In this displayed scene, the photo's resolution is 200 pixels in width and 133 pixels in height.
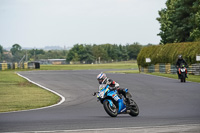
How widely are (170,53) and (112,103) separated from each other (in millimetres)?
38697

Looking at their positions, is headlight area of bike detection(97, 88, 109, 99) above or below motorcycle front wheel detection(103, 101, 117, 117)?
above

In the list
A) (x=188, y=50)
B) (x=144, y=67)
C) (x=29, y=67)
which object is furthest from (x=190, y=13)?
(x=29, y=67)

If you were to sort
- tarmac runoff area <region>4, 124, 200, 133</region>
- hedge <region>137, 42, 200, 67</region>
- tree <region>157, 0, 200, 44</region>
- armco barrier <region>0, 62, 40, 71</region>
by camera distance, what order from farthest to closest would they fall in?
armco barrier <region>0, 62, 40, 71</region> < tree <region>157, 0, 200, 44</region> < hedge <region>137, 42, 200, 67</region> < tarmac runoff area <region>4, 124, 200, 133</region>

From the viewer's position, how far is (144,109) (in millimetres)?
15562

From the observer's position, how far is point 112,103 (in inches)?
496

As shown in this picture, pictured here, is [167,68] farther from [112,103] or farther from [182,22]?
[112,103]

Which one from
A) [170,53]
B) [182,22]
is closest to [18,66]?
[182,22]

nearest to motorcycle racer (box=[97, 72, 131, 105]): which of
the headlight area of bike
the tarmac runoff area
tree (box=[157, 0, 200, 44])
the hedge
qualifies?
the headlight area of bike

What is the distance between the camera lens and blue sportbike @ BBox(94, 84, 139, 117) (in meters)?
12.6

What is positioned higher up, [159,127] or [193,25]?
[193,25]

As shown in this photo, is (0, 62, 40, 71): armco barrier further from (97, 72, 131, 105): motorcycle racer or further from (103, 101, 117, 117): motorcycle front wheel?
(103, 101, 117, 117): motorcycle front wheel

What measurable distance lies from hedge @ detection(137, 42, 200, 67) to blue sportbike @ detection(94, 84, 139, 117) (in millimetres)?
31045

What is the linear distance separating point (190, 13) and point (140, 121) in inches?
2228

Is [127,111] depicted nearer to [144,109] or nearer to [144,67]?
[144,109]
